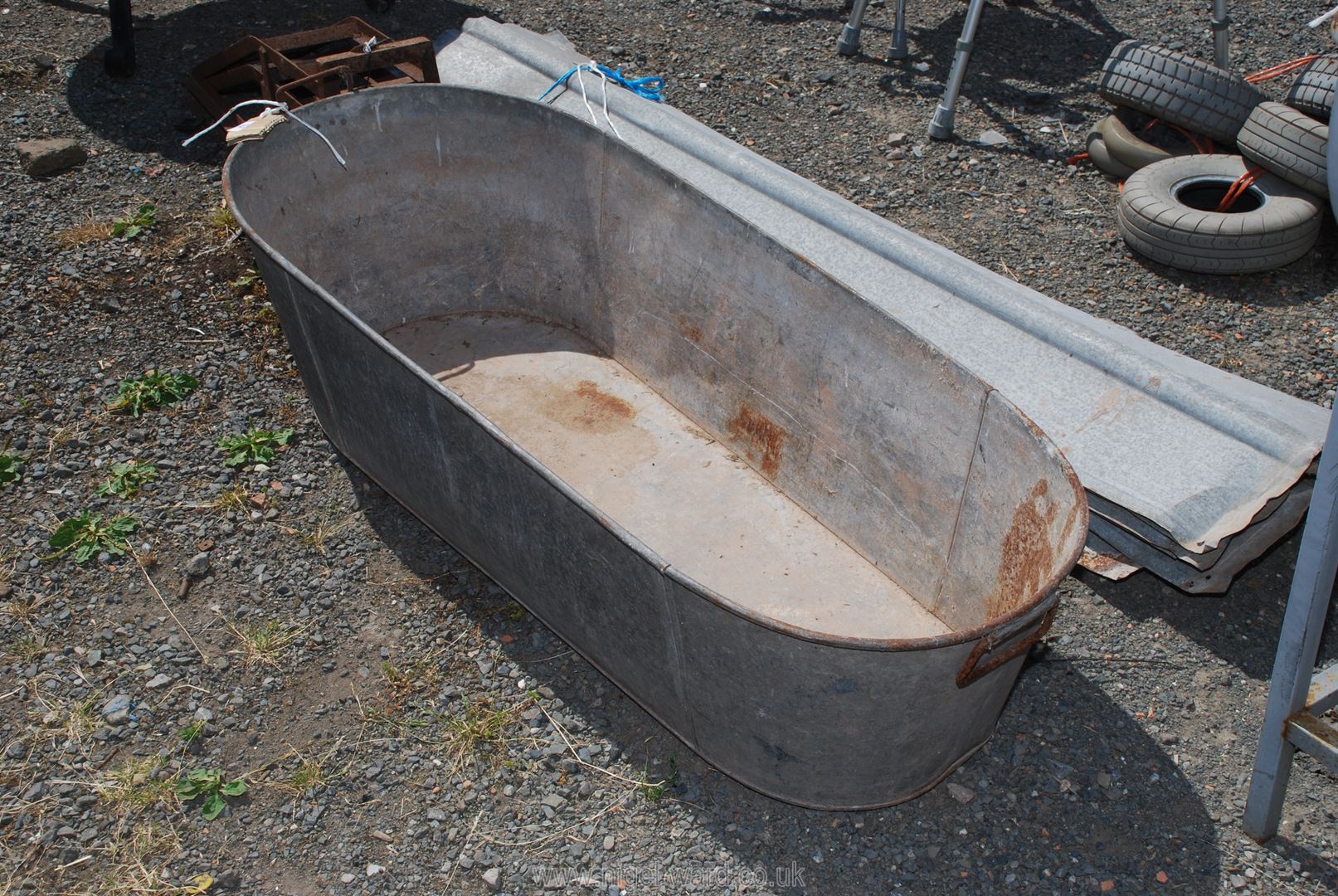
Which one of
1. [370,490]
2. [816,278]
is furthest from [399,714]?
[816,278]

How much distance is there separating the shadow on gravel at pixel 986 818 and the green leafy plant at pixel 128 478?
4.85 ft

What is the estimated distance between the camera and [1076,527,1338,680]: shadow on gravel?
333 cm

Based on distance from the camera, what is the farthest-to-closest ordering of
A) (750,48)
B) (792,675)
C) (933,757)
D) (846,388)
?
(750,48) → (846,388) → (933,757) → (792,675)

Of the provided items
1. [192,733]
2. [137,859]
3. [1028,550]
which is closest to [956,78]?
[1028,550]

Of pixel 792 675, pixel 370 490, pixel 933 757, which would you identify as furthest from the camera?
pixel 370 490

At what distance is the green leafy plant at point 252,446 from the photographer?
3826 millimetres

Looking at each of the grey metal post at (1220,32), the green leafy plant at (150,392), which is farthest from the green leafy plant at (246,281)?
the grey metal post at (1220,32)

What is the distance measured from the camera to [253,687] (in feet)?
10.4

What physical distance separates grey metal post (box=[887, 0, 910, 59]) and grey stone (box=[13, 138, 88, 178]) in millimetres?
4104

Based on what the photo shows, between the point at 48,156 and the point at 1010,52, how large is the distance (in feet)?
16.0

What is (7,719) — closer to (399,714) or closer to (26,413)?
(399,714)

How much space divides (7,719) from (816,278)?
254 centimetres

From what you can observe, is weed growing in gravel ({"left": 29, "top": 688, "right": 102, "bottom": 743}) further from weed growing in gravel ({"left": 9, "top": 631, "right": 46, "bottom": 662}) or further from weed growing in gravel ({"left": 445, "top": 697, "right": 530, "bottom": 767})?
weed growing in gravel ({"left": 445, "top": 697, "right": 530, "bottom": 767})

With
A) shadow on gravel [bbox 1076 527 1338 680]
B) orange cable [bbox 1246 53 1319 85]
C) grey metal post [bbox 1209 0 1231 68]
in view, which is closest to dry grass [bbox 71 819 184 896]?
shadow on gravel [bbox 1076 527 1338 680]
